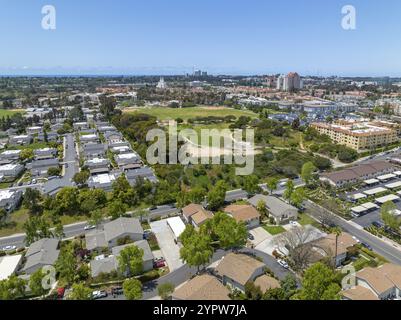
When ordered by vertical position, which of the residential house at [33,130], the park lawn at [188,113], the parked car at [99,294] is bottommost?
the parked car at [99,294]

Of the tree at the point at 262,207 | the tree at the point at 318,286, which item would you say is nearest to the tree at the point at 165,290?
the tree at the point at 318,286

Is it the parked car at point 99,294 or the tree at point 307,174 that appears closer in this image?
the parked car at point 99,294

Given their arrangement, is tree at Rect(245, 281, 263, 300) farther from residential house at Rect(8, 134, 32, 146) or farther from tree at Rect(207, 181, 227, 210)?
residential house at Rect(8, 134, 32, 146)

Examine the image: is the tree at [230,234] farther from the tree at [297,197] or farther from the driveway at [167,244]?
the tree at [297,197]

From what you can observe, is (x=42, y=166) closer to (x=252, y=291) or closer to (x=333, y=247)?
(x=252, y=291)

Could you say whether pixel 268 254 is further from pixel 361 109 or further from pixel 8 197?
pixel 361 109

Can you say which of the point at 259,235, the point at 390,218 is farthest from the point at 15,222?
the point at 390,218
